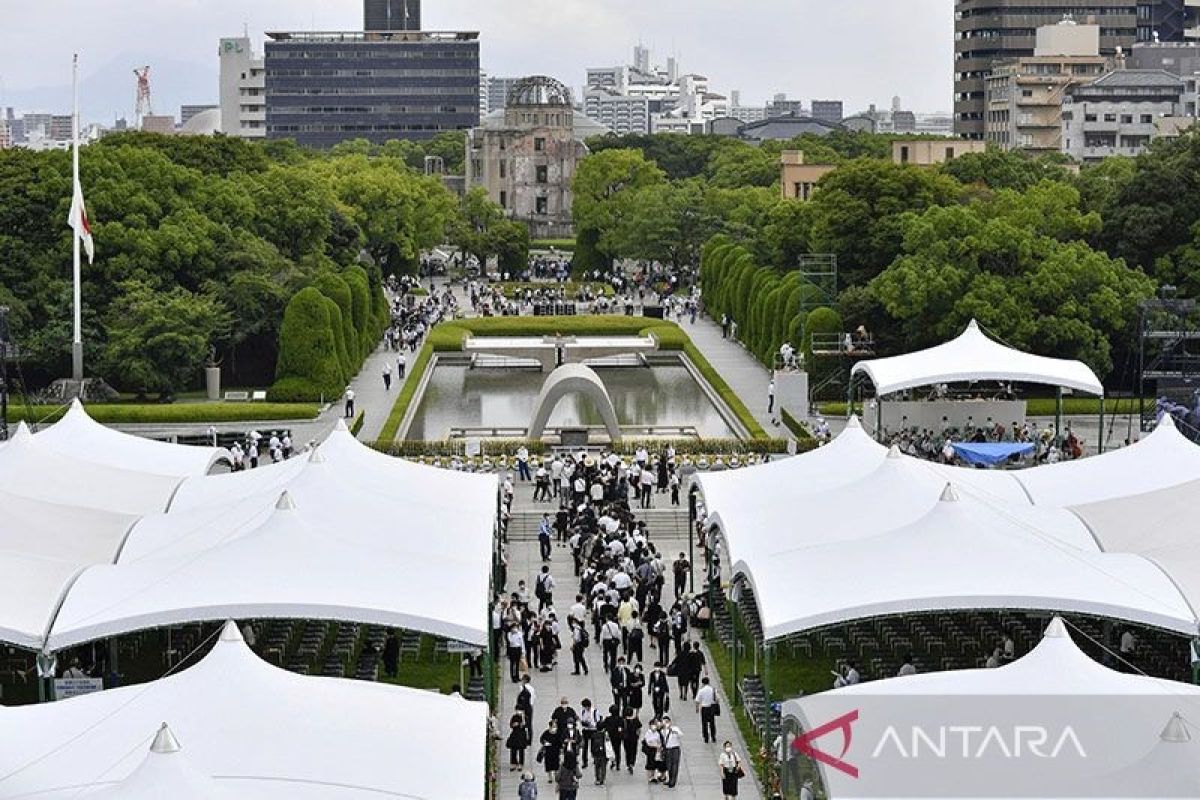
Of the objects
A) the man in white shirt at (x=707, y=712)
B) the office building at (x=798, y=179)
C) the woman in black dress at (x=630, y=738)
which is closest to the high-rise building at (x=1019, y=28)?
the office building at (x=798, y=179)

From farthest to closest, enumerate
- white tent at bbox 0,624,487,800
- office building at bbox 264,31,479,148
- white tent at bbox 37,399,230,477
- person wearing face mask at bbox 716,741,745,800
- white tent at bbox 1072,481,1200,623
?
office building at bbox 264,31,479,148
white tent at bbox 37,399,230,477
white tent at bbox 1072,481,1200,623
person wearing face mask at bbox 716,741,745,800
white tent at bbox 0,624,487,800

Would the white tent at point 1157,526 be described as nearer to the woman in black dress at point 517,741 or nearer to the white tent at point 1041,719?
the white tent at point 1041,719

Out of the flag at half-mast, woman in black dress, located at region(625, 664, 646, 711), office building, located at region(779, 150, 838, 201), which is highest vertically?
office building, located at region(779, 150, 838, 201)

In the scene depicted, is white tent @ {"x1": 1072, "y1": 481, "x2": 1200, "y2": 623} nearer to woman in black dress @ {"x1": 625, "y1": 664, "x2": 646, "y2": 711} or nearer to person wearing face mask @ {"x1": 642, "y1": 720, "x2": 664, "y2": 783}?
woman in black dress @ {"x1": 625, "y1": 664, "x2": 646, "y2": 711}

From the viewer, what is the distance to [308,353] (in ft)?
189

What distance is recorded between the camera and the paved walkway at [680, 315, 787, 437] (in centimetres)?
5650

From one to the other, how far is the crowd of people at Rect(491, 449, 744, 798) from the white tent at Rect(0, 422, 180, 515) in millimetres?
6065

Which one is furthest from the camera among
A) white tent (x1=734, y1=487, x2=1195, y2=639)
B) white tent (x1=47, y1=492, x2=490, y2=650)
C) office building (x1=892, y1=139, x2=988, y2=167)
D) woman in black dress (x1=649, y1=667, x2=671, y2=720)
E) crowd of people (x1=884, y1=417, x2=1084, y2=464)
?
office building (x1=892, y1=139, x2=988, y2=167)

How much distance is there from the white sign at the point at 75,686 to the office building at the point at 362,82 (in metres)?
159

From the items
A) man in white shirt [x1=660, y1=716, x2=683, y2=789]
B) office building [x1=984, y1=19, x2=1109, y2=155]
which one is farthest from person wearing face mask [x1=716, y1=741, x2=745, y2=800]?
office building [x1=984, y1=19, x2=1109, y2=155]

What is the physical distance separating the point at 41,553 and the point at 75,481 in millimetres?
5183

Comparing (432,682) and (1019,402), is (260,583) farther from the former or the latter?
(1019,402)

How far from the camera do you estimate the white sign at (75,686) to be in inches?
1011

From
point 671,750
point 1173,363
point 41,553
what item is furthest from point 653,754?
point 1173,363
